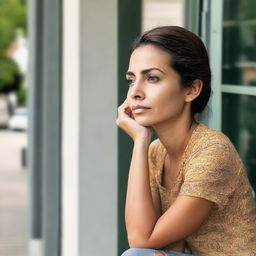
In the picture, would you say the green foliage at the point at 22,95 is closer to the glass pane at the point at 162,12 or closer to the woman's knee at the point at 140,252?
the glass pane at the point at 162,12

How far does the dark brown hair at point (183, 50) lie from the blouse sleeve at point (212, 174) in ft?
0.85

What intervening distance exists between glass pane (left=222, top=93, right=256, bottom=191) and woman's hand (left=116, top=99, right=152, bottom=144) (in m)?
1.04

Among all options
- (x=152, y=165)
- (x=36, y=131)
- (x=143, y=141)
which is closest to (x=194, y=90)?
(x=143, y=141)

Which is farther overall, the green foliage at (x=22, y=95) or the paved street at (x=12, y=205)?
the green foliage at (x=22, y=95)

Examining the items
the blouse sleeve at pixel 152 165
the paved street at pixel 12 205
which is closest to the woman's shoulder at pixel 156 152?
the blouse sleeve at pixel 152 165

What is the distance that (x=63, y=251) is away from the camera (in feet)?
16.7

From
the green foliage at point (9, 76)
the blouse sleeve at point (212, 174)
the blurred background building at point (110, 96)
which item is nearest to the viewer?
the blouse sleeve at point (212, 174)

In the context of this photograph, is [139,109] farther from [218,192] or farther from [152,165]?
[218,192]

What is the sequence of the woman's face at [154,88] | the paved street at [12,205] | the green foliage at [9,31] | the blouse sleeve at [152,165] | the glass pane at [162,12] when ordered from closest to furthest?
the woman's face at [154,88]
the blouse sleeve at [152,165]
the glass pane at [162,12]
the paved street at [12,205]
the green foliage at [9,31]

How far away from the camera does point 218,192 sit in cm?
234

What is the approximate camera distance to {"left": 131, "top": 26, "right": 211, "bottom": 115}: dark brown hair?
94.3 inches

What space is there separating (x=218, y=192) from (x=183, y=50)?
19.5 inches

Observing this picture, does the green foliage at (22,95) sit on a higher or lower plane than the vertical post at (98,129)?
lower

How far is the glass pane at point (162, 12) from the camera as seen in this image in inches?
213
